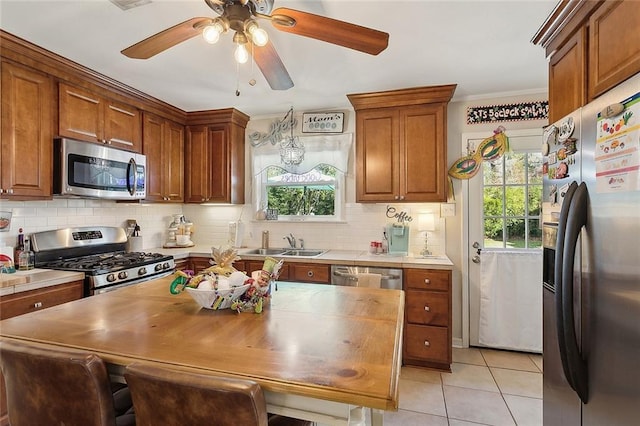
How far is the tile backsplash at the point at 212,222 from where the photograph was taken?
2.68 meters

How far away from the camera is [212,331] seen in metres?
1.21

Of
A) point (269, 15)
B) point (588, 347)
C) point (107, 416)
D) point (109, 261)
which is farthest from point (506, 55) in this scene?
point (109, 261)

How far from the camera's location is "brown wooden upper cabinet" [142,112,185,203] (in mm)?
3334

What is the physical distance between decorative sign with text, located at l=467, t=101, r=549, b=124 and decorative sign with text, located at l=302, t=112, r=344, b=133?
132 centimetres

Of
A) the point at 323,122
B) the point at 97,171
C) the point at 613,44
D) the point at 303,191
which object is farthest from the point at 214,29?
the point at 303,191

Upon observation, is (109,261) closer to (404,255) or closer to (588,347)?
(404,255)

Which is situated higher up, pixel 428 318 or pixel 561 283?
pixel 561 283

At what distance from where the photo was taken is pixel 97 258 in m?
2.85

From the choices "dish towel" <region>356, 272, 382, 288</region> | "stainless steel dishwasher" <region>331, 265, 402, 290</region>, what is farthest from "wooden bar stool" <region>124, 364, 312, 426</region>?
"stainless steel dishwasher" <region>331, 265, 402, 290</region>

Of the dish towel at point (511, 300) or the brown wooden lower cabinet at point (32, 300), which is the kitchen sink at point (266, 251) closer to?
the brown wooden lower cabinet at point (32, 300)

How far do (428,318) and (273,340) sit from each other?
204 cm

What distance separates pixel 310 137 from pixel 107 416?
310 cm

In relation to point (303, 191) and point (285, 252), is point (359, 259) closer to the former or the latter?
point (285, 252)

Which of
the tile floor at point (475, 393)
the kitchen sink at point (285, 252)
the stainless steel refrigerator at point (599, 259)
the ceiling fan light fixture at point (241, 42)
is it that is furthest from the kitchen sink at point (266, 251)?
the stainless steel refrigerator at point (599, 259)
